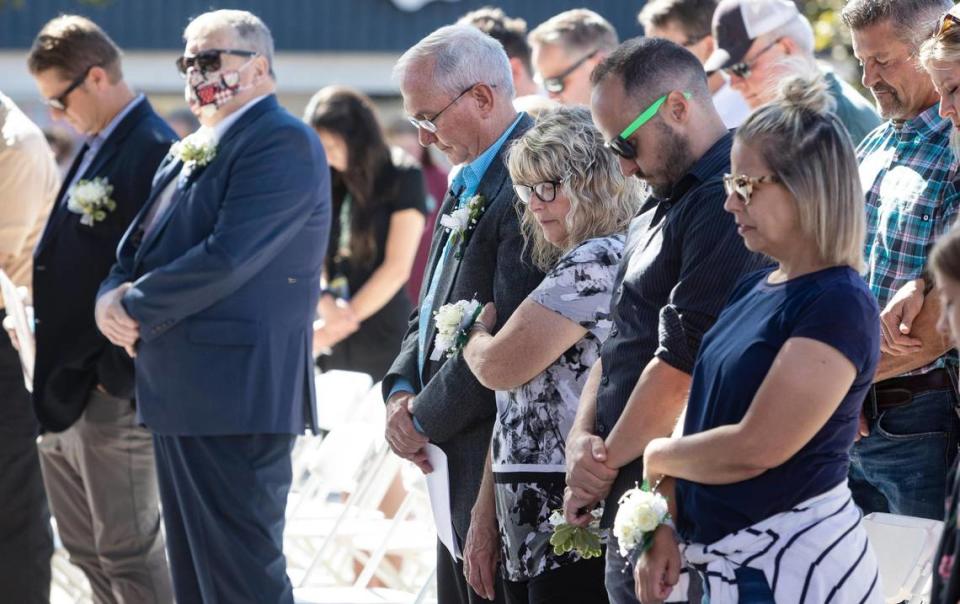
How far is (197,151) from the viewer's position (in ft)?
16.9

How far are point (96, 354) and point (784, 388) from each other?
3.47 metres

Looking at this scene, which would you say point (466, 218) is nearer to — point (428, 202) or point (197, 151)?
point (197, 151)

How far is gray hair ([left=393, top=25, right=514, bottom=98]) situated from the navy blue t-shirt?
4.64 feet

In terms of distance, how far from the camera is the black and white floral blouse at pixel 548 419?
3602 mm

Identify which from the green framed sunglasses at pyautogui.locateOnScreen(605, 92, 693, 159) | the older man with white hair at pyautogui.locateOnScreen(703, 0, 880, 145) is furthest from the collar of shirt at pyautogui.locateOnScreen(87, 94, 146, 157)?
the green framed sunglasses at pyautogui.locateOnScreen(605, 92, 693, 159)

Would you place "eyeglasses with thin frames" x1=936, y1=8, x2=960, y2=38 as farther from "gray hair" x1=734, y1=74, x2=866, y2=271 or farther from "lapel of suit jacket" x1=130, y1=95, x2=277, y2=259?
"lapel of suit jacket" x1=130, y1=95, x2=277, y2=259

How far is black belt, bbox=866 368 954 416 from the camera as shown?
3785 mm

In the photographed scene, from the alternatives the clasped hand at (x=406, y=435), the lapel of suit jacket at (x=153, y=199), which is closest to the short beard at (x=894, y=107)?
the clasped hand at (x=406, y=435)

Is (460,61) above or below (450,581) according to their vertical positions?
above

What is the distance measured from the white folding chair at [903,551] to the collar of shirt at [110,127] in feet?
11.2

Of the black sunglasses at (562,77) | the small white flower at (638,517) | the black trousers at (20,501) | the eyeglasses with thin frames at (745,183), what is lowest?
the black trousers at (20,501)

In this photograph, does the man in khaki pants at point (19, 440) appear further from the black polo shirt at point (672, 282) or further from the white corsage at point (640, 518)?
the white corsage at point (640, 518)

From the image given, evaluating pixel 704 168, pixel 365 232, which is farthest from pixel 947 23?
pixel 365 232

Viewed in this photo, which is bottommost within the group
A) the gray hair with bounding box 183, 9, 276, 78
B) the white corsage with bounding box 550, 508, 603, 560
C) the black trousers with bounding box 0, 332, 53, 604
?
the black trousers with bounding box 0, 332, 53, 604
